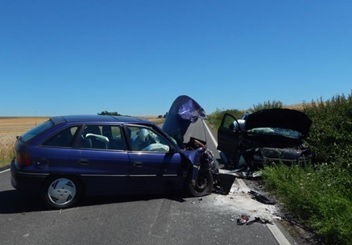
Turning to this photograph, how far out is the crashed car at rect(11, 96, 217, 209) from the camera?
723cm

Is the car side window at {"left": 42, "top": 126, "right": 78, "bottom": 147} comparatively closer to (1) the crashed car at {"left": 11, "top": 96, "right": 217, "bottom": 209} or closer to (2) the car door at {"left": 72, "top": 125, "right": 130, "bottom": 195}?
(1) the crashed car at {"left": 11, "top": 96, "right": 217, "bottom": 209}

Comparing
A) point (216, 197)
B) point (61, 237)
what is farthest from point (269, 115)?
point (61, 237)

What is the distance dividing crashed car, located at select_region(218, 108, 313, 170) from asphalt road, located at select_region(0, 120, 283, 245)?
3034 mm

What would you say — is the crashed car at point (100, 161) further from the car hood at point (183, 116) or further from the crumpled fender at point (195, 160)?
the car hood at point (183, 116)

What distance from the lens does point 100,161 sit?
7.52 m

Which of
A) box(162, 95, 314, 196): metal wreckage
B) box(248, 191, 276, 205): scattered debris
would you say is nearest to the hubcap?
box(162, 95, 314, 196): metal wreckage

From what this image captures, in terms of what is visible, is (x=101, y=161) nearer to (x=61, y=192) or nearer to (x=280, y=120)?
(x=61, y=192)

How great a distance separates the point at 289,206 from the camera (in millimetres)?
7449

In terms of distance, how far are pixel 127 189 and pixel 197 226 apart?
1.86 meters

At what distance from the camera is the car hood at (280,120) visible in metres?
11.4

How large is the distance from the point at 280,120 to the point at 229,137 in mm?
1674

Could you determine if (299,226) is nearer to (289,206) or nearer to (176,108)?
(289,206)

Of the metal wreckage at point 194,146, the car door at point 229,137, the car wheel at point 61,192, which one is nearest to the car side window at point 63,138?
the car wheel at point 61,192

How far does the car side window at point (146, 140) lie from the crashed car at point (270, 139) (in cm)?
364
